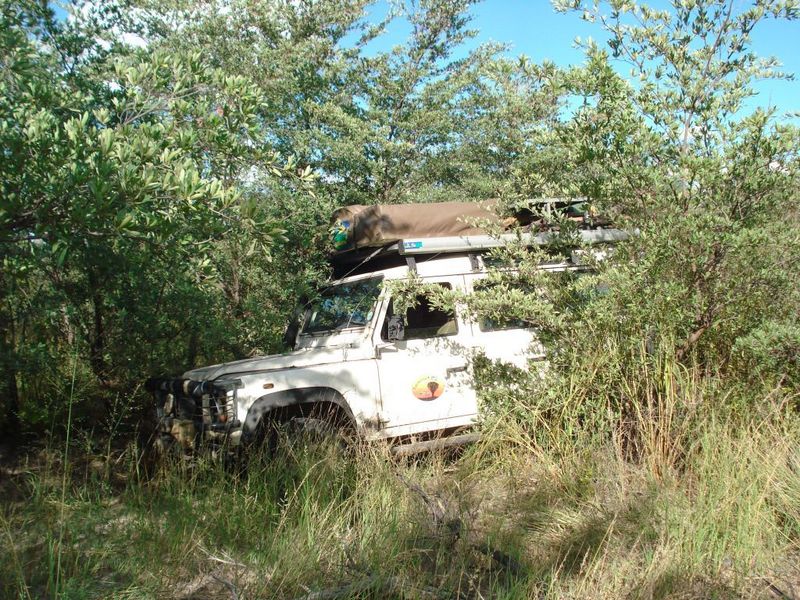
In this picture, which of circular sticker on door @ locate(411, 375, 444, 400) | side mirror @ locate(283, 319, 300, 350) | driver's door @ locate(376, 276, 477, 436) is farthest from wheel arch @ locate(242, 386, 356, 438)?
side mirror @ locate(283, 319, 300, 350)

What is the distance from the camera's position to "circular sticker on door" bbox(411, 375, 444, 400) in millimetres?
5293

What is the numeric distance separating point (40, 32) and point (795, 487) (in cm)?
633

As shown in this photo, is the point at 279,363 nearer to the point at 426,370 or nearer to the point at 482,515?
the point at 426,370

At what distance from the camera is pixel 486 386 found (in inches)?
208

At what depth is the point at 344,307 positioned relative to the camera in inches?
235

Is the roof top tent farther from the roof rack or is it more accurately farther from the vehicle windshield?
the vehicle windshield

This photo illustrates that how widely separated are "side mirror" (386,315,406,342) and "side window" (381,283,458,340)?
15 centimetres

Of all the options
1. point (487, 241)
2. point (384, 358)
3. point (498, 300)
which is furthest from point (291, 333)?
point (498, 300)

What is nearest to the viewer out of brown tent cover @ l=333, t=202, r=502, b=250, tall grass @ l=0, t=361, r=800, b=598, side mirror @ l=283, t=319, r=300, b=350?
tall grass @ l=0, t=361, r=800, b=598

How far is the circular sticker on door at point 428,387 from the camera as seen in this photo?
5293 millimetres

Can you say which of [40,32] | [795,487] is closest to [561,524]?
[795,487]

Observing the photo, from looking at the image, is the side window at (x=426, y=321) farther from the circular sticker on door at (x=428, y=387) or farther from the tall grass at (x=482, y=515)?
the tall grass at (x=482, y=515)

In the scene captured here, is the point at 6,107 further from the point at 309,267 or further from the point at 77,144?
the point at 309,267

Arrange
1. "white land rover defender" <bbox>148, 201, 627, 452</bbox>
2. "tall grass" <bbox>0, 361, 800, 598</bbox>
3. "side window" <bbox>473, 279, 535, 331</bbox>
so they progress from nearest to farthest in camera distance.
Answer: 1. "tall grass" <bbox>0, 361, 800, 598</bbox>
2. "white land rover defender" <bbox>148, 201, 627, 452</bbox>
3. "side window" <bbox>473, 279, 535, 331</bbox>
